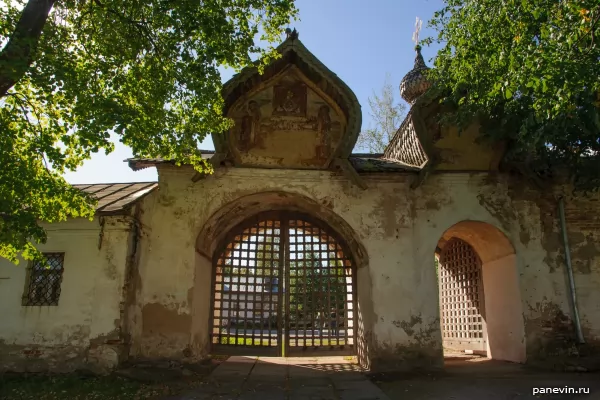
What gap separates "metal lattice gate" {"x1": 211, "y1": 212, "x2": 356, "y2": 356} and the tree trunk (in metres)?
5.48

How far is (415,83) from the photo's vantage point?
11969 millimetres

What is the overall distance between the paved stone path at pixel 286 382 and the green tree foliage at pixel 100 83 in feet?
10.7

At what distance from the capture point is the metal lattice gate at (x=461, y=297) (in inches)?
392

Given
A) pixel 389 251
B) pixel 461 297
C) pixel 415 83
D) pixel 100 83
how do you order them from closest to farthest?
1. pixel 100 83
2. pixel 389 251
3. pixel 461 297
4. pixel 415 83

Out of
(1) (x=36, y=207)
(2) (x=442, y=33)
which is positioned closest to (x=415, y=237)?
(2) (x=442, y=33)

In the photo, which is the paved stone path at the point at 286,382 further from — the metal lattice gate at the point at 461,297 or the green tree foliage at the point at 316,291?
the metal lattice gate at the point at 461,297

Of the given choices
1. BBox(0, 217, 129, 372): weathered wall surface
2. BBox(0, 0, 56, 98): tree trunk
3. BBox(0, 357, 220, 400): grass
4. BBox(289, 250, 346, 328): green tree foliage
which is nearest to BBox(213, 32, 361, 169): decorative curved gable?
BBox(289, 250, 346, 328): green tree foliage

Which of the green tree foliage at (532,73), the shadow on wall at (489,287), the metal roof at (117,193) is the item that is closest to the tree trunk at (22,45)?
the metal roof at (117,193)

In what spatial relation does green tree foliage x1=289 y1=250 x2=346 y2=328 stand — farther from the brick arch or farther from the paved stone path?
the paved stone path

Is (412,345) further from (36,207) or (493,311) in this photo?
(36,207)

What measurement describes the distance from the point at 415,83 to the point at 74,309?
31.7 feet

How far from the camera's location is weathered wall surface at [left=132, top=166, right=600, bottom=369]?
7.83m

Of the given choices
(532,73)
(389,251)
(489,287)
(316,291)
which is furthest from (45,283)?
(489,287)

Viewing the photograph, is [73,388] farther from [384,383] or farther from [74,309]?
[384,383]
